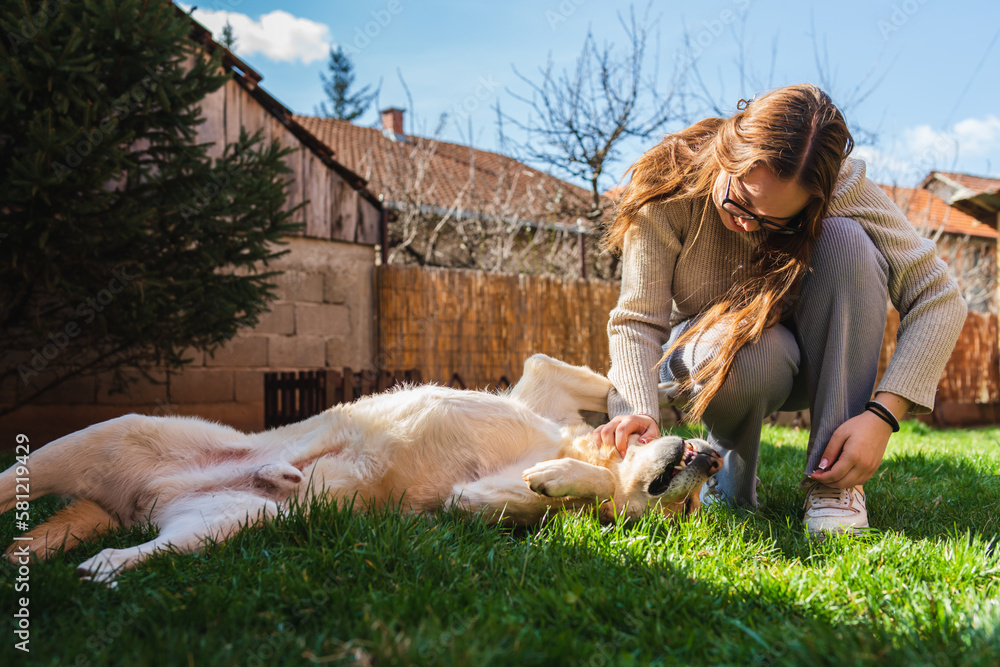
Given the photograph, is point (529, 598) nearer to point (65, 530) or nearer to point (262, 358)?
point (65, 530)

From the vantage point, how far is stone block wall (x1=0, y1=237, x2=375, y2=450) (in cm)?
520

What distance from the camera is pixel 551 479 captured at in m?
1.99

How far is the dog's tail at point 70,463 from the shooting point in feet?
6.28

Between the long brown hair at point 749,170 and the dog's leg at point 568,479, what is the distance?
40 cm

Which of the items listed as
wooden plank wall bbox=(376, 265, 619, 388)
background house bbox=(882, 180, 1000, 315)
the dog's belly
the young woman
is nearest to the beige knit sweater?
the young woman

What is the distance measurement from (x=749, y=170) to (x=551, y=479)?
1.13 metres

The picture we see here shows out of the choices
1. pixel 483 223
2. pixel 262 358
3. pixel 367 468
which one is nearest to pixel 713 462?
pixel 367 468

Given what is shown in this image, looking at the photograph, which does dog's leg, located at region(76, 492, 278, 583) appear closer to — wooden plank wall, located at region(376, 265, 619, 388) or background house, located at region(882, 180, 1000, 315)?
wooden plank wall, located at region(376, 265, 619, 388)

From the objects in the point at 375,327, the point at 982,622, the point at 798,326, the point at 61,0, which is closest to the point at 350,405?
the point at 798,326

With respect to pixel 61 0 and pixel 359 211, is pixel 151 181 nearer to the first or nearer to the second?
pixel 61 0

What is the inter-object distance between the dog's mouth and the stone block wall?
4234 mm

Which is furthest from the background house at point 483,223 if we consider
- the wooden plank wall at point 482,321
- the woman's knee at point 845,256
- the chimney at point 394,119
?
the woman's knee at point 845,256

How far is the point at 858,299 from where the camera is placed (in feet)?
7.00

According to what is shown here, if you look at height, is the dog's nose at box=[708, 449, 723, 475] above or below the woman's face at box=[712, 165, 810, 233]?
below
